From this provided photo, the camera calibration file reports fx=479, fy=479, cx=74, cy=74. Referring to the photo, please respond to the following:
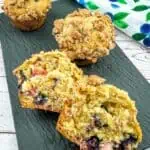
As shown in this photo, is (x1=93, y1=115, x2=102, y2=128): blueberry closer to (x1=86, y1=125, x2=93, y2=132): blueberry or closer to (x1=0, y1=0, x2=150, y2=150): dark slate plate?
(x1=86, y1=125, x2=93, y2=132): blueberry

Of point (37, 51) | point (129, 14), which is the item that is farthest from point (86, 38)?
point (129, 14)

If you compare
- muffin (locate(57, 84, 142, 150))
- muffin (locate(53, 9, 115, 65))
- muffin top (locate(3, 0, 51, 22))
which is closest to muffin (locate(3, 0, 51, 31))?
muffin top (locate(3, 0, 51, 22))

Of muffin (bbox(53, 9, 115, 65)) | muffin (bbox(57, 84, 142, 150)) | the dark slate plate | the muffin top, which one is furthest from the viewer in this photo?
the muffin top

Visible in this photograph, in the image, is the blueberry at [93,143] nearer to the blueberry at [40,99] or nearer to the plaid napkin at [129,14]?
the blueberry at [40,99]

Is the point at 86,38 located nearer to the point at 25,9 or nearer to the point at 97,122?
the point at 25,9

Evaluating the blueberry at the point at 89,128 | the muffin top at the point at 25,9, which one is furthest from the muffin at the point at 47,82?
the muffin top at the point at 25,9

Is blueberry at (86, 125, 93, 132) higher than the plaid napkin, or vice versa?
the plaid napkin

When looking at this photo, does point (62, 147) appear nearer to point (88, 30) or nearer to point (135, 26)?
point (88, 30)
